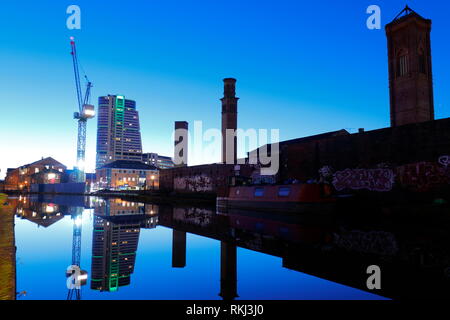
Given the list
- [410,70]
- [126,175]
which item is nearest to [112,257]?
[410,70]

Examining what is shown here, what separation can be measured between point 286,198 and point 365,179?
4.81m

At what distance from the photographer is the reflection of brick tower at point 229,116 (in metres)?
40.8

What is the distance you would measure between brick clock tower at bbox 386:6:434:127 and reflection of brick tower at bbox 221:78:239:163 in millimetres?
19071

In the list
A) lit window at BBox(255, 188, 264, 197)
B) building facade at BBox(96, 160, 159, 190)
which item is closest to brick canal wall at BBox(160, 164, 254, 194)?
lit window at BBox(255, 188, 264, 197)

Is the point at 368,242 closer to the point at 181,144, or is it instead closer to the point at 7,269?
the point at 7,269

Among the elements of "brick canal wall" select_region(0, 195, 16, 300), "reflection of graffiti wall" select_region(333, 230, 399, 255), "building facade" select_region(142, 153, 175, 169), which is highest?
"building facade" select_region(142, 153, 175, 169)

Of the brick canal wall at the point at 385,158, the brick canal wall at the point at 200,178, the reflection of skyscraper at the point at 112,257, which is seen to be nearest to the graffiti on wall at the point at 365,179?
the brick canal wall at the point at 385,158

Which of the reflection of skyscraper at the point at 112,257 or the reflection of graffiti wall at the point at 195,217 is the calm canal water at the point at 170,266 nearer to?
the reflection of skyscraper at the point at 112,257

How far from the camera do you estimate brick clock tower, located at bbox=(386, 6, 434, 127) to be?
30.1 m

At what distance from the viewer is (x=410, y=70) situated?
3070cm

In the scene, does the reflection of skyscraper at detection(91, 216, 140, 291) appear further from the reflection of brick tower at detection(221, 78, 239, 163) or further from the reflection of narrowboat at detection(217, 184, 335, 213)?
the reflection of brick tower at detection(221, 78, 239, 163)
